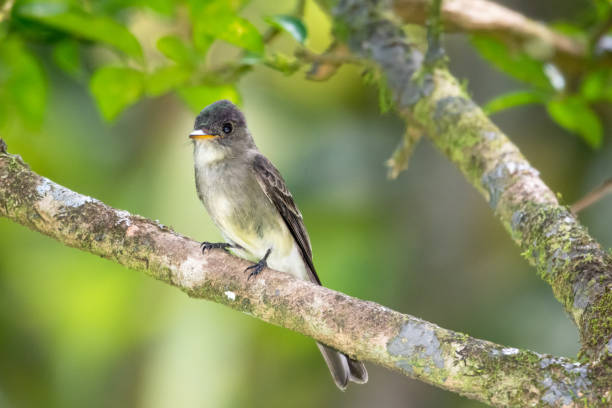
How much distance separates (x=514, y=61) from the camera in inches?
155

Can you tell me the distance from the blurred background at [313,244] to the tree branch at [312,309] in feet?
9.41

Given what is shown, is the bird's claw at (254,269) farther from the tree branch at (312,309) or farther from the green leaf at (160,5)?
the green leaf at (160,5)

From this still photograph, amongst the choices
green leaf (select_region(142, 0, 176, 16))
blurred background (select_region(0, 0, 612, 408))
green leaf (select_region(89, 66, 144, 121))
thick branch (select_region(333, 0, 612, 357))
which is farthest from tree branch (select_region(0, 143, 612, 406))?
blurred background (select_region(0, 0, 612, 408))

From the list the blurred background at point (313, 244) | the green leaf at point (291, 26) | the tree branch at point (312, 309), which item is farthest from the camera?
the blurred background at point (313, 244)

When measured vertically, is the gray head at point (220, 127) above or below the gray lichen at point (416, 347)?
below

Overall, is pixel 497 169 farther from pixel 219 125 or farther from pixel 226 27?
pixel 219 125

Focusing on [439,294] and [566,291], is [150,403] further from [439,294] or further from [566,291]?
[566,291]

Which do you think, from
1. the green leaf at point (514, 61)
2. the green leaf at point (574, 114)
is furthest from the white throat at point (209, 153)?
the green leaf at point (574, 114)

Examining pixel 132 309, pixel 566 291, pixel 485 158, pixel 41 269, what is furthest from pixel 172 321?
pixel 566 291

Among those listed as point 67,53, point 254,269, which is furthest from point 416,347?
point 67,53

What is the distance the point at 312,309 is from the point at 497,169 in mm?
1107

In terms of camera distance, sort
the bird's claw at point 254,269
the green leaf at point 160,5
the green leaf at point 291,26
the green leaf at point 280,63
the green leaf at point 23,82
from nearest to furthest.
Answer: the bird's claw at point 254,269, the green leaf at point 291,26, the green leaf at point 280,63, the green leaf at point 160,5, the green leaf at point 23,82

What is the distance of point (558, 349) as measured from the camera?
5.14 m

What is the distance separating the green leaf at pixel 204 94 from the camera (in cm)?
367
